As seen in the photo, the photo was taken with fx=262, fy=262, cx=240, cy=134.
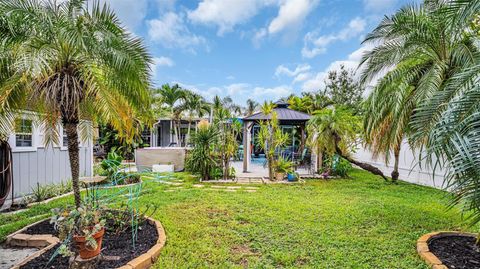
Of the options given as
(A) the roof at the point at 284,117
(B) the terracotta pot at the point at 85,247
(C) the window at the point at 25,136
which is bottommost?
(B) the terracotta pot at the point at 85,247

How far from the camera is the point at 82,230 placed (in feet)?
10.5

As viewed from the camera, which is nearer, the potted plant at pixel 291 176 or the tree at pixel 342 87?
the potted plant at pixel 291 176

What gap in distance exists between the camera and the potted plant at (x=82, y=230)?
3.17m

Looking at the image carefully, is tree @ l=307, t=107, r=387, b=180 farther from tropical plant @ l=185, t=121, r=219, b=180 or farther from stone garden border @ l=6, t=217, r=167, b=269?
stone garden border @ l=6, t=217, r=167, b=269

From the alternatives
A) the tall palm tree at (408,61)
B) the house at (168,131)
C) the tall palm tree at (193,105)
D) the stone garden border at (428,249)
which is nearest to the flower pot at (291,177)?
the tall palm tree at (408,61)

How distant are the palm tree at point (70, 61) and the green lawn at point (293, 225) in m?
2.21

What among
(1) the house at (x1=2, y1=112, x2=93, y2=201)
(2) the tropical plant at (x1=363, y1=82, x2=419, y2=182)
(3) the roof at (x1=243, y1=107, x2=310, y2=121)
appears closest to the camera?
(2) the tropical plant at (x1=363, y1=82, x2=419, y2=182)

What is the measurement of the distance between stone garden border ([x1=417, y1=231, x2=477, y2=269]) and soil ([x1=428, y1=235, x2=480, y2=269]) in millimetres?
57

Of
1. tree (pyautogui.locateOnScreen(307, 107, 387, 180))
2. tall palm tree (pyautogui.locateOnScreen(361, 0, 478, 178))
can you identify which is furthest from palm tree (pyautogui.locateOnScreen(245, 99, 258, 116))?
tall palm tree (pyautogui.locateOnScreen(361, 0, 478, 178))

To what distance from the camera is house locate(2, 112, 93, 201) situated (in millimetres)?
6820

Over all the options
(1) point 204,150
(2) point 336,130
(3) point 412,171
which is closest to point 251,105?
(1) point 204,150

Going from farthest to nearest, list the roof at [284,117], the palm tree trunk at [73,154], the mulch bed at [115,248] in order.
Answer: the roof at [284,117] < the palm tree trunk at [73,154] < the mulch bed at [115,248]

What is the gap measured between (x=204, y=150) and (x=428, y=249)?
7.67 m

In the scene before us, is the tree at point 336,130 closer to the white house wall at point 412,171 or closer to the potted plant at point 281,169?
the white house wall at point 412,171
